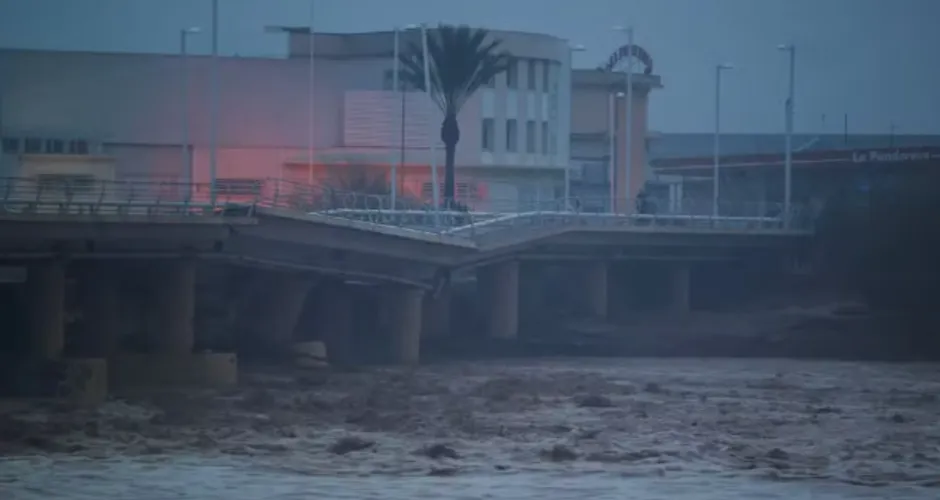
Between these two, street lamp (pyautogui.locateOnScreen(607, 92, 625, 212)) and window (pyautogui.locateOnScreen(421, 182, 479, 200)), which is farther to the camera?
street lamp (pyautogui.locateOnScreen(607, 92, 625, 212))

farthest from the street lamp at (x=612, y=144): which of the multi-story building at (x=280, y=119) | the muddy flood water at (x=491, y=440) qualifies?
the muddy flood water at (x=491, y=440)

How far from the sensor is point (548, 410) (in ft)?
121

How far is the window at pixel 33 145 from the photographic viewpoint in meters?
68.1

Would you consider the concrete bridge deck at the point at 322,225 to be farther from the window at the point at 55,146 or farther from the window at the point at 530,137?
the window at the point at 55,146

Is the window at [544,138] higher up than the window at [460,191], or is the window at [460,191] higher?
the window at [544,138]

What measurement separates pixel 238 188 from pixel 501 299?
10434 mm

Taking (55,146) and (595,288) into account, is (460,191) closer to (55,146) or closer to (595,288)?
(595,288)

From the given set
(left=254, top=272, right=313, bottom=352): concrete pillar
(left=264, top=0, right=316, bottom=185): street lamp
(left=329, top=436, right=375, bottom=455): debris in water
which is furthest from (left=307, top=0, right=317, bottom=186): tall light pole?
(left=329, top=436, right=375, bottom=455): debris in water

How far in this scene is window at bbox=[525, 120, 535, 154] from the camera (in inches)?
3068

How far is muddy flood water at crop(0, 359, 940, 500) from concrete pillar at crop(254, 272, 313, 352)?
4.53 meters

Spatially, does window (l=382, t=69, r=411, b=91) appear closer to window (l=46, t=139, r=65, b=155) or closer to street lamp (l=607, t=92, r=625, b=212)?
street lamp (l=607, t=92, r=625, b=212)

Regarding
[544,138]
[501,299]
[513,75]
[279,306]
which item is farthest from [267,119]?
[279,306]

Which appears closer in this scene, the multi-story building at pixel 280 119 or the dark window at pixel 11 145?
the dark window at pixel 11 145

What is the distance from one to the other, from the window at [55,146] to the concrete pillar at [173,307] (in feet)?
79.0
